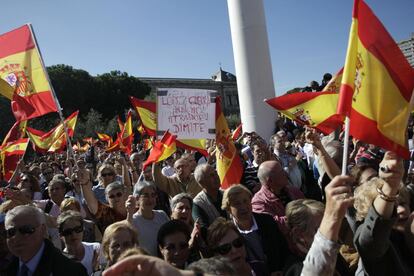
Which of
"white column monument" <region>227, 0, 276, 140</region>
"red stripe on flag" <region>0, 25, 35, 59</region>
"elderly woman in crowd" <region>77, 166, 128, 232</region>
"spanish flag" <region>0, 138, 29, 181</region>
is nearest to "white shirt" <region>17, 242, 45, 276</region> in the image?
"elderly woman in crowd" <region>77, 166, 128, 232</region>

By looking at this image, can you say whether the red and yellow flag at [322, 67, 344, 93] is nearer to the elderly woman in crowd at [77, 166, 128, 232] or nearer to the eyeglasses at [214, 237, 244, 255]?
the elderly woman in crowd at [77, 166, 128, 232]

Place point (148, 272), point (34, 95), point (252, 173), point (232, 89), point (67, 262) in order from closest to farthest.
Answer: point (148, 272)
point (67, 262)
point (34, 95)
point (252, 173)
point (232, 89)

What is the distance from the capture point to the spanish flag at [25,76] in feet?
17.9

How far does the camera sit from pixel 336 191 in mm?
1860

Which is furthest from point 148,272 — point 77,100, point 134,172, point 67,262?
point 77,100

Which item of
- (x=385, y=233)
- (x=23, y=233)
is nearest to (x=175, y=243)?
(x=23, y=233)

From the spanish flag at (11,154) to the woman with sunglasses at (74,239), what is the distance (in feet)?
13.7

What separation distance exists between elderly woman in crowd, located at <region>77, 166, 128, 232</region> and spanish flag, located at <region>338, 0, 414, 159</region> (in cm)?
287

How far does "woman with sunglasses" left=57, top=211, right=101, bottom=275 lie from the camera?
11.5 feet

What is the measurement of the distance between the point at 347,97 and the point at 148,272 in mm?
1675

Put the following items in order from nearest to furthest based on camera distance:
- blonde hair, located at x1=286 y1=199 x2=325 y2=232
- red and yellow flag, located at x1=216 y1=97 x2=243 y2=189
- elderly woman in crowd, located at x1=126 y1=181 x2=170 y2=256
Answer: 1. blonde hair, located at x1=286 y1=199 x2=325 y2=232
2. elderly woman in crowd, located at x1=126 y1=181 x2=170 y2=256
3. red and yellow flag, located at x1=216 y1=97 x2=243 y2=189

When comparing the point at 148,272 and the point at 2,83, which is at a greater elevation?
the point at 2,83

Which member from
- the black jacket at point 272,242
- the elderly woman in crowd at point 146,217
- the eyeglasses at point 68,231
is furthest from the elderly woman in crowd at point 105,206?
the black jacket at point 272,242

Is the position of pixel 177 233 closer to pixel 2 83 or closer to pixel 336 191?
pixel 336 191
